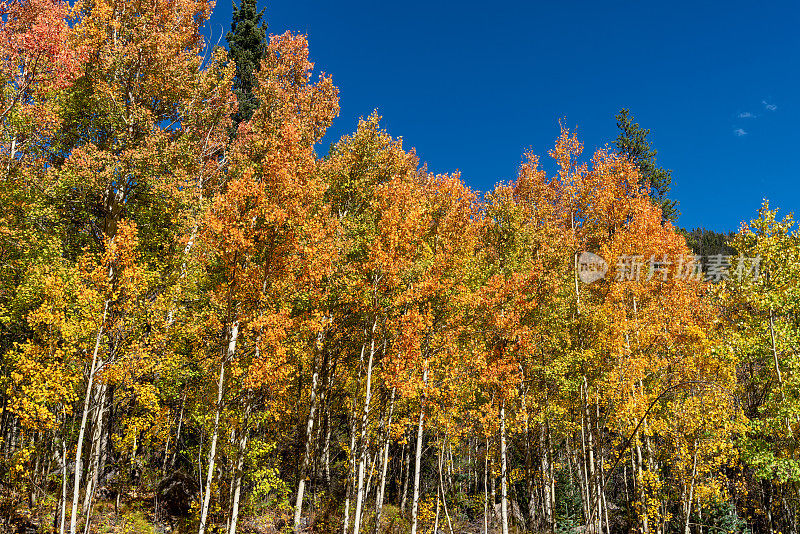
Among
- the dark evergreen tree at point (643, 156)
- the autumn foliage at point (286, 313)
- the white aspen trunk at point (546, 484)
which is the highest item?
the dark evergreen tree at point (643, 156)

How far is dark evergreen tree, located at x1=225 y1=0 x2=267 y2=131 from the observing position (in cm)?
2942

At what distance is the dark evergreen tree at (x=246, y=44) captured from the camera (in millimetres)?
29422

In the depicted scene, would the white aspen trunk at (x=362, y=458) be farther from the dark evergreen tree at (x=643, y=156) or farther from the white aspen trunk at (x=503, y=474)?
the dark evergreen tree at (x=643, y=156)

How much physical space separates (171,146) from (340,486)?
17.0m

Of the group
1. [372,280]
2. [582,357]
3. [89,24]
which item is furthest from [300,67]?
[582,357]

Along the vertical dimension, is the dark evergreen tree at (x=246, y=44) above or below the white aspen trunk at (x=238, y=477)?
above

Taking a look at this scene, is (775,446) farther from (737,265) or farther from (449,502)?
(449,502)

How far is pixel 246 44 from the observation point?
31578 millimetres

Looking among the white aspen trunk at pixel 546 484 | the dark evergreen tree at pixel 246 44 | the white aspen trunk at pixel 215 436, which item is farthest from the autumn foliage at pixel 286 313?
the dark evergreen tree at pixel 246 44

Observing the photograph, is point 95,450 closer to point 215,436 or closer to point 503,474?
point 215,436

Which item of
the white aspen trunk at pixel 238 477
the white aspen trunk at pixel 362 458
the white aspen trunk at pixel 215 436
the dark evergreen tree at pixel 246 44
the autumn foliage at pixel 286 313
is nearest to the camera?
the white aspen trunk at pixel 215 436

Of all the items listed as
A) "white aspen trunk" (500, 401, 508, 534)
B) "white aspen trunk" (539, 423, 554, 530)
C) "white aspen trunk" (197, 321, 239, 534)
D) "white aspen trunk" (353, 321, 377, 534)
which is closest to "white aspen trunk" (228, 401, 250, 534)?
"white aspen trunk" (197, 321, 239, 534)

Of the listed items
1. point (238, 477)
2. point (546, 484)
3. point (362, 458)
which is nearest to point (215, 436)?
point (238, 477)

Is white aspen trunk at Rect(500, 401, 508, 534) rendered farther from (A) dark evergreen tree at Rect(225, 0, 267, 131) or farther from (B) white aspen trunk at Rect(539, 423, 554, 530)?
(A) dark evergreen tree at Rect(225, 0, 267, 131)
